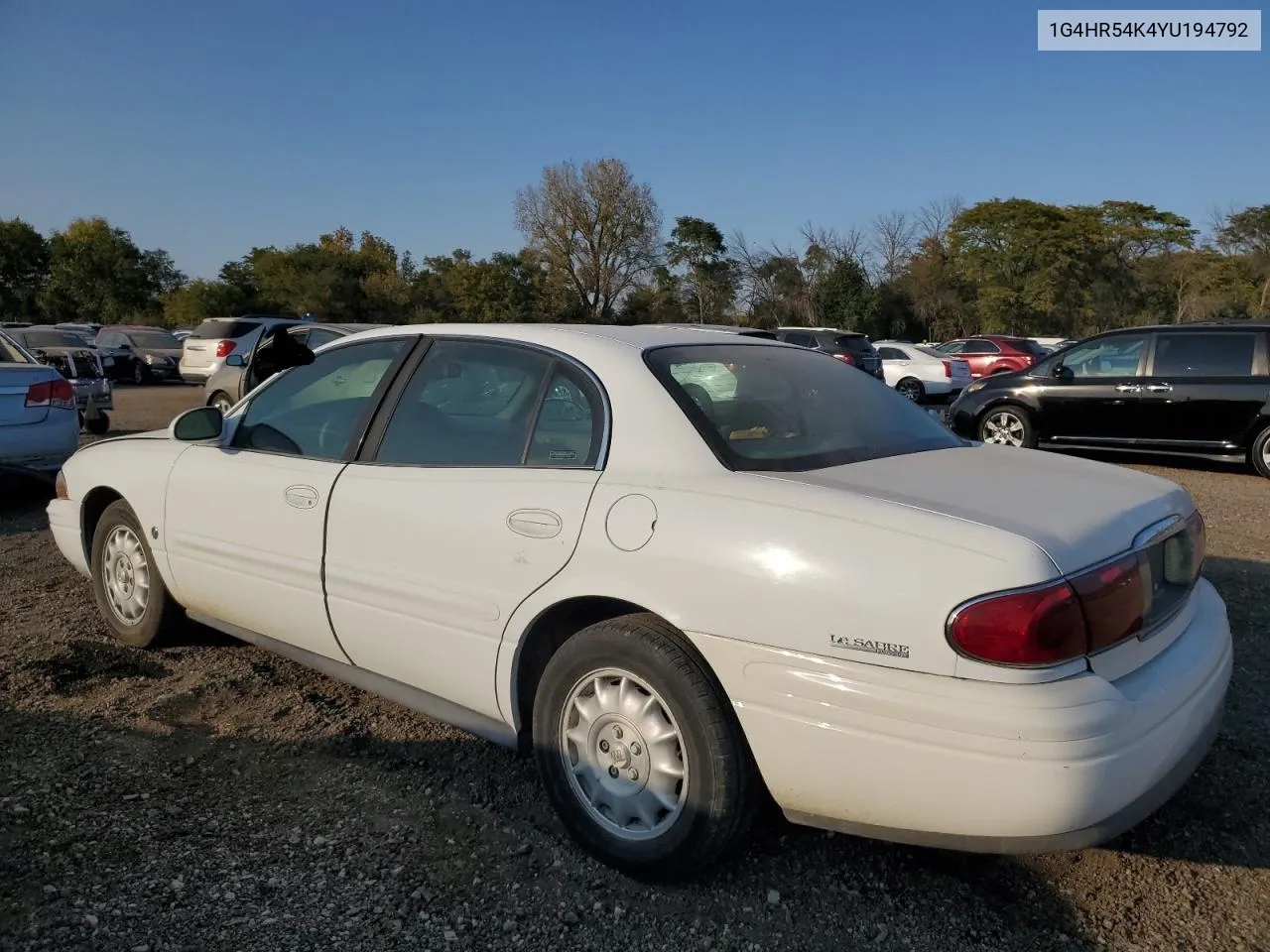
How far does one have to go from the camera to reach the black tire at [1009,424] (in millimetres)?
10938

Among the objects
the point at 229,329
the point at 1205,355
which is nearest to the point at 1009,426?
the point at 1205,355

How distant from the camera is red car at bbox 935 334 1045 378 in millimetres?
23094

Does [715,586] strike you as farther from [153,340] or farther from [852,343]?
[153,340]

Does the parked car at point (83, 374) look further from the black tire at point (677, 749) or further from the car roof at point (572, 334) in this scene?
the black tire at point (677, 749)

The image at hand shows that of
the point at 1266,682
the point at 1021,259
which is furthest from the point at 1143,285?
the point at 1266,682

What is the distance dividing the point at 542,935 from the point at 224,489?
86.2 inches

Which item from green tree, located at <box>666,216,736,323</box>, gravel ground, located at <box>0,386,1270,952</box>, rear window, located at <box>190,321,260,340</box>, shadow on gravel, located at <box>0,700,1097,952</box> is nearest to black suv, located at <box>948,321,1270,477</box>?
gravel ground, located at <box>0,386,1270,952</box>

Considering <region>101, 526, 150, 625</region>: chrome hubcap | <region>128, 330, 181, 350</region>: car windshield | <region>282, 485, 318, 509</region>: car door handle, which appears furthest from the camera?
<region>128, 330, 181, 350</region>: car windshield

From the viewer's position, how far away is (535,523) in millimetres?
2719

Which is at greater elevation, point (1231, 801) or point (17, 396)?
point (17, 396)

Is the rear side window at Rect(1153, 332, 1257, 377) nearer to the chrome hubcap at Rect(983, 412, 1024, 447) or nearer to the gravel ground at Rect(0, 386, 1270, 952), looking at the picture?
the chrome hubcap at Rect(983, 412, 1024, 447)

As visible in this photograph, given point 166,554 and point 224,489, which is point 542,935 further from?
point 166,554

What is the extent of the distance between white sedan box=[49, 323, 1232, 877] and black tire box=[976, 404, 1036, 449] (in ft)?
26.7

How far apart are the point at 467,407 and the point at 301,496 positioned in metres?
0.70
